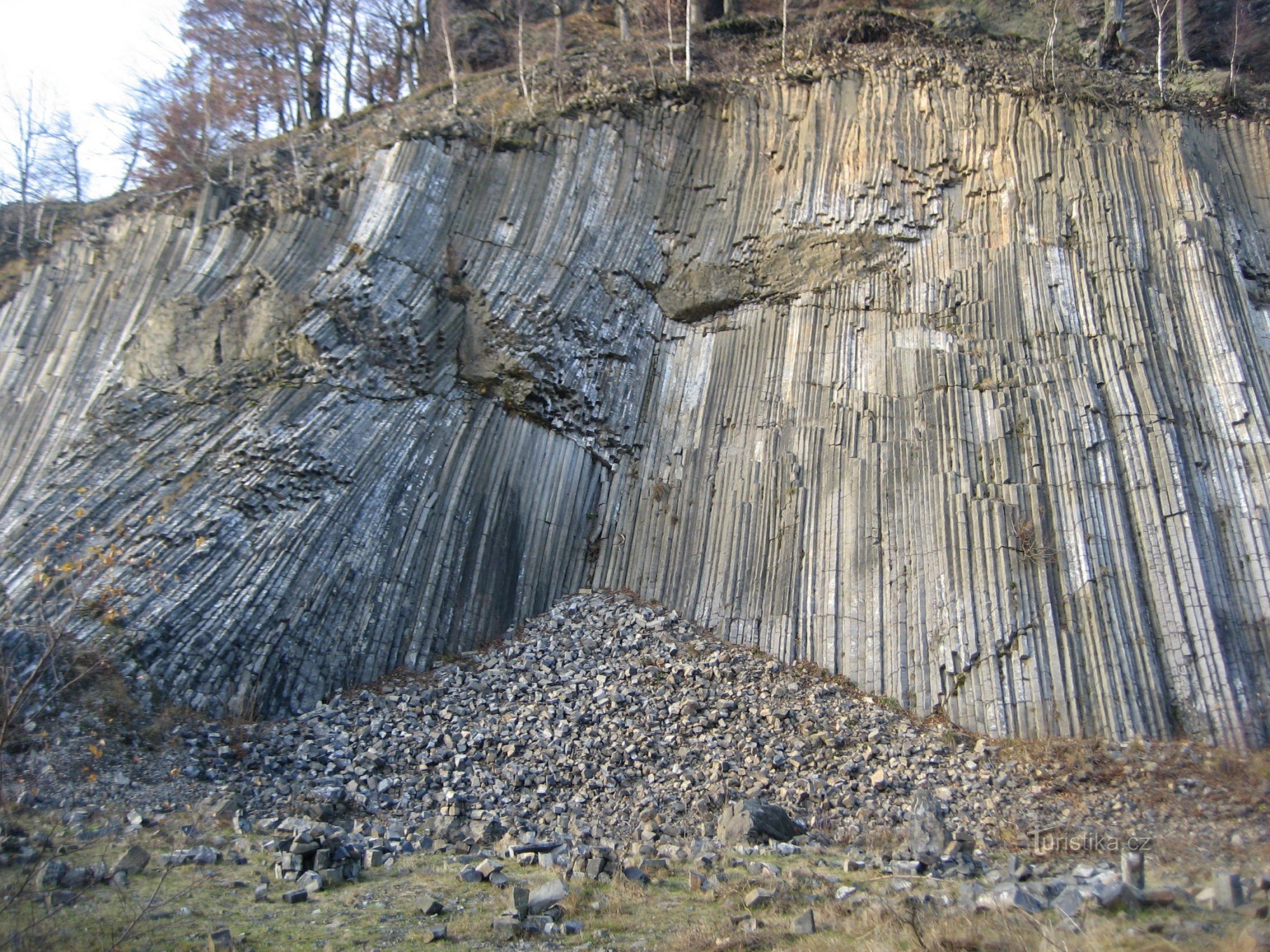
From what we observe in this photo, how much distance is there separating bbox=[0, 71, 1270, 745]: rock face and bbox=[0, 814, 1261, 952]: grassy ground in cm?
358

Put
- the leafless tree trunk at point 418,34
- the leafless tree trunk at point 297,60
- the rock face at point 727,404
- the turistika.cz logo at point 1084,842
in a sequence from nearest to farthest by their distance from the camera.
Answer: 1. the turistika.cz logo at point 1084,842
2. the rock face at point 727,404
3. the leafless tree trunk at point 297,60
4. the leafless tree trunk at point 418,34

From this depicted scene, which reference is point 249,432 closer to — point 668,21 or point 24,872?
point 24,872

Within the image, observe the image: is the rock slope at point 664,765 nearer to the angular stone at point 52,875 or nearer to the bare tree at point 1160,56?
the angular stone at point 52,875

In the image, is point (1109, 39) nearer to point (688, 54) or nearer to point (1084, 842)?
point (688, 54)

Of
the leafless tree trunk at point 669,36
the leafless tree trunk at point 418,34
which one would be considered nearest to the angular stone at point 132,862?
the leafless tree trunk at point 669,36

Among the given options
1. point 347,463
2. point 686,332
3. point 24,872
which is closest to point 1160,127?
point 686,332

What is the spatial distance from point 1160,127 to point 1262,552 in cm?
736

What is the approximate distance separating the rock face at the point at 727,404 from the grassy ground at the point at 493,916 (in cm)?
358

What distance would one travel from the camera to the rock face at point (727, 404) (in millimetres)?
11094

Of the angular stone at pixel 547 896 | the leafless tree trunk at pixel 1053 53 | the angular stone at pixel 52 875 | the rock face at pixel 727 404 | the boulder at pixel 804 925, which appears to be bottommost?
the angular stone at pixel 52 875

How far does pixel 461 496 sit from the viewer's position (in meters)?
13.4

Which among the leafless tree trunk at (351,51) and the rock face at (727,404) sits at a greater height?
the leafless tree trunk at (351,51)

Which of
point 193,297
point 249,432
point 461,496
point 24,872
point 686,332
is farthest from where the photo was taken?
point 686,332

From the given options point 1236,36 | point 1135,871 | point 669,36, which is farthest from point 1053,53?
point 1135,871
